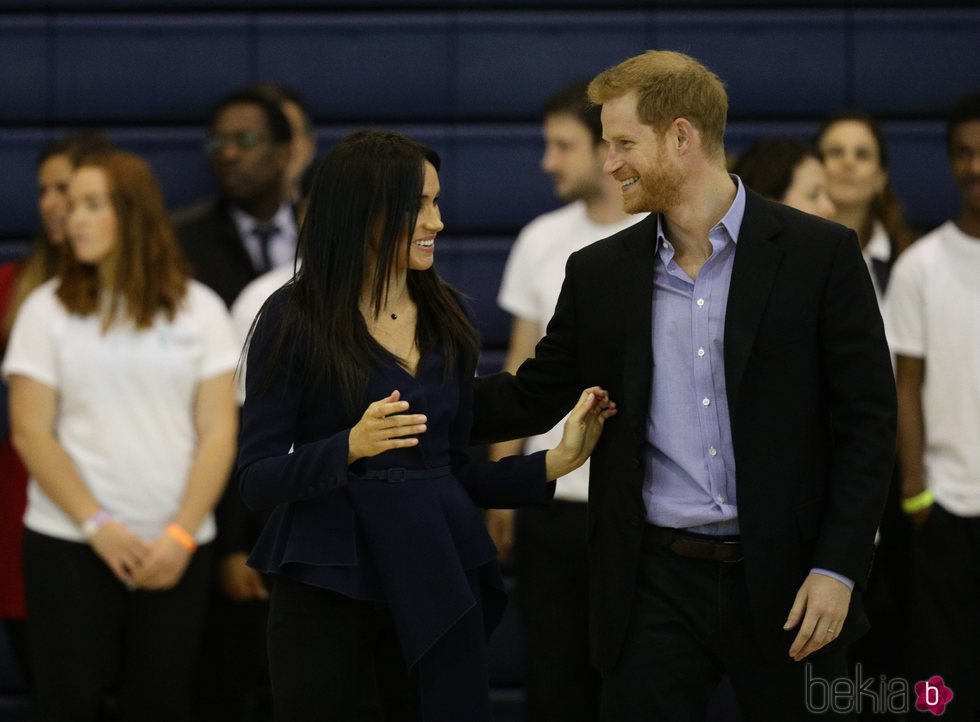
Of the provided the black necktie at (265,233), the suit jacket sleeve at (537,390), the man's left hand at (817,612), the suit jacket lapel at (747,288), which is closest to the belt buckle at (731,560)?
the man's left hand at (817,612)

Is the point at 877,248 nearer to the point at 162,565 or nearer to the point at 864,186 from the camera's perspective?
the point at 864,186

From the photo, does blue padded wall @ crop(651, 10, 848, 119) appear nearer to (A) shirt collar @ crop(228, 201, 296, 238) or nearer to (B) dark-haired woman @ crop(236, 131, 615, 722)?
(A) shirt collar @ crop(228, 201, 296, 238)

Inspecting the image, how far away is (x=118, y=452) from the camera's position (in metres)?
4.27

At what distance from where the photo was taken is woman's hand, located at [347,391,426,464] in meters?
2.58

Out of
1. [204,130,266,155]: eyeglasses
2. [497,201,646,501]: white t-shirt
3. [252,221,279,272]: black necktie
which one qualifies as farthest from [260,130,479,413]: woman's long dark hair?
[204,130,266,155]: eyeglasses

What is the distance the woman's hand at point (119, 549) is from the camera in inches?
164

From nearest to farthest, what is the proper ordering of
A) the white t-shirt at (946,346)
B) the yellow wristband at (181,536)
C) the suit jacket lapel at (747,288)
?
the suit jacket lapel at (747,288), the yellow wristband at (181,536), the white t-shirt at (946,346)

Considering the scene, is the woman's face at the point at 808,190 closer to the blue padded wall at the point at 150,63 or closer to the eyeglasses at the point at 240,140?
the eyeglasses at the point at 240,140

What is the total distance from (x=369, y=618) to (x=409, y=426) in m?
0.40

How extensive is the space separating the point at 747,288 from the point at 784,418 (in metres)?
0.26

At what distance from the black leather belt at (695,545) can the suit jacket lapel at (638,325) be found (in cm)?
20

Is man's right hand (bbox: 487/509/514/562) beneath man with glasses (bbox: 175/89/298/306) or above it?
beneath

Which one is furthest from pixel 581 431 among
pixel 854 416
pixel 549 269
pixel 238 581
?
pixel 238 581

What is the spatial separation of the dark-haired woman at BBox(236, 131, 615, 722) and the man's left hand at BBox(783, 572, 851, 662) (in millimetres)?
Answer: 576
